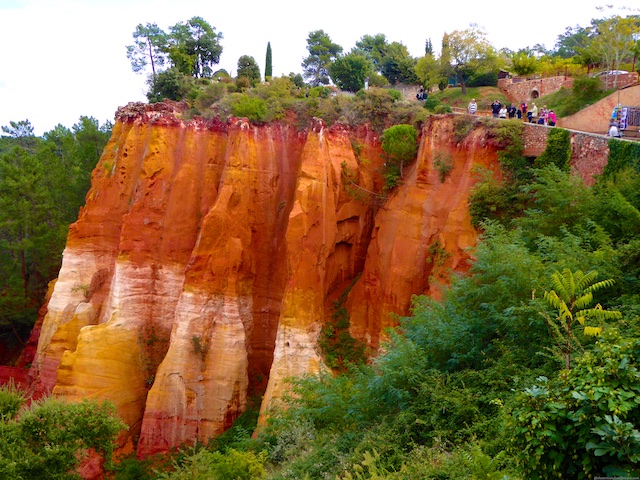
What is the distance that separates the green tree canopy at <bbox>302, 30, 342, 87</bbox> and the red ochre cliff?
2445 centimetres

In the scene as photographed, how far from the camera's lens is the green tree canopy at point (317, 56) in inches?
1791

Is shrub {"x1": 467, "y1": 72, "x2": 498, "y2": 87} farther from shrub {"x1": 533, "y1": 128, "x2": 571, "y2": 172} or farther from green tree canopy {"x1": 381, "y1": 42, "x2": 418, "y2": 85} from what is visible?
shrub {"x1": 533, "y1": 128, "x2": 571, "y2": 172}

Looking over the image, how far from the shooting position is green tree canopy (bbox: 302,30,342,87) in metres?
45.5

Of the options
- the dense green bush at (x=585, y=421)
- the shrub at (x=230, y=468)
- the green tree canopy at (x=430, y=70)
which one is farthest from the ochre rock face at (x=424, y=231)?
the green tree canopy at (x=430, y=70)

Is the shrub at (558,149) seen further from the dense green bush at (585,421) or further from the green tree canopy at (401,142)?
the dense green bush at (585,421)

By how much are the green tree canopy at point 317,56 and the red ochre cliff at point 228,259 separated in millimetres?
24447

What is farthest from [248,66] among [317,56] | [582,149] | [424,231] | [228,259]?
[582,149]

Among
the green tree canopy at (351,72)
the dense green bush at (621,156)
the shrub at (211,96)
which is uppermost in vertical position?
the green tree canopy at (351,72)

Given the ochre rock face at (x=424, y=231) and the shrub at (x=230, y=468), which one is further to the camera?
the ochre rock face at (x=424, y=231)

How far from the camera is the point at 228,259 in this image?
19.9 m

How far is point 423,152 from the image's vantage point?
1928 cm

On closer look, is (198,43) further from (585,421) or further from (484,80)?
(585,421)

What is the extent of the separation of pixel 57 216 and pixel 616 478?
33.9m

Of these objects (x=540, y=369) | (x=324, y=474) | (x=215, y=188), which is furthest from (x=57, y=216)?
(x=540, y=369)
